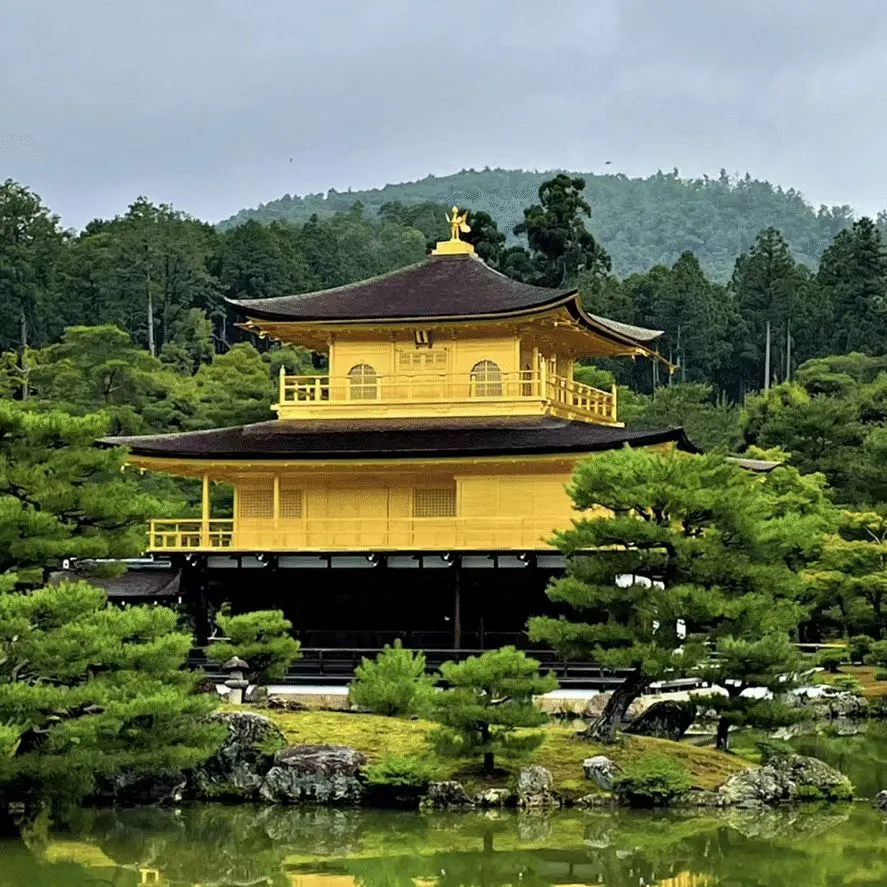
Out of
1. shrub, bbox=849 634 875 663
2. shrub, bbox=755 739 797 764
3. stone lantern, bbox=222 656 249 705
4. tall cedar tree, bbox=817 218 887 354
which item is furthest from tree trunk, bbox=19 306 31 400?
shrub, bbox=755 739 797 764

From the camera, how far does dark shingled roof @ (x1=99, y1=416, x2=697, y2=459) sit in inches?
1038

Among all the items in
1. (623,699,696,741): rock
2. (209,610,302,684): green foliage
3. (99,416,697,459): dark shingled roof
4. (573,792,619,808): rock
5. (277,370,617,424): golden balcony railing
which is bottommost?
(573,792,619,808): rock

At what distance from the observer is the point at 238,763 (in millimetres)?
20484

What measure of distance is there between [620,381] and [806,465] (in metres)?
25.0

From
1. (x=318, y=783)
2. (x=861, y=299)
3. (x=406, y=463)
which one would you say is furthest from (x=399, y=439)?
(x=861, y=299)

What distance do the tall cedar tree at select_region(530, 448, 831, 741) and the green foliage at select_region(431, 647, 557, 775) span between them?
1247 mm

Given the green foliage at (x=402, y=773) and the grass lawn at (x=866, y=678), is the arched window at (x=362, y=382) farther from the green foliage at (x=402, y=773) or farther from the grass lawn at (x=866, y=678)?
the green foliage at (x=402, y=773)

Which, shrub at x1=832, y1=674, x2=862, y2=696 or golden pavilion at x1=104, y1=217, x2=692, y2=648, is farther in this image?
shrub at x1=832, y1=674, x2=862, y2=696

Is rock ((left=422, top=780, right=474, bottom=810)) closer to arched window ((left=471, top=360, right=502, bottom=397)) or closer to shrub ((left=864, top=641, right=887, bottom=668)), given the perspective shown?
arched window ((left=471, top=360, right=502, bottom=397))

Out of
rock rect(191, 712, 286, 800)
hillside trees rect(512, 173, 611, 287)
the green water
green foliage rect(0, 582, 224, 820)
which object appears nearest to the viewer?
the green water

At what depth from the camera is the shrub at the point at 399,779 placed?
19781 mm

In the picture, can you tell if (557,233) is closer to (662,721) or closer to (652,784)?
(662,721)

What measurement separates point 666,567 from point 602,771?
2.80 m

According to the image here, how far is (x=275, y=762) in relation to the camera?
804 inches
